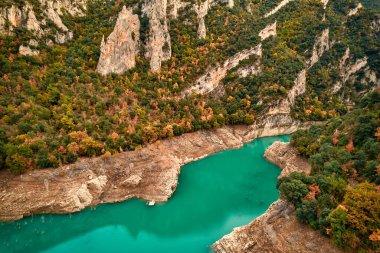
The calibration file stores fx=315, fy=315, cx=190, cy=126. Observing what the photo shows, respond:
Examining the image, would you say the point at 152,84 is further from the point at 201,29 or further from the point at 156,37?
the point at 201,29

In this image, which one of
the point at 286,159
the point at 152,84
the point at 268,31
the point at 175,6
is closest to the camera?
the point at 286,159

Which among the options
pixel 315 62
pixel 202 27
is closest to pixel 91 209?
pixel 202 27

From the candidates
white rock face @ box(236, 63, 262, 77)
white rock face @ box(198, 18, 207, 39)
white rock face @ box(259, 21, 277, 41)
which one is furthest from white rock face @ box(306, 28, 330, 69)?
white rock face @ box(198, 18, 207, 39)

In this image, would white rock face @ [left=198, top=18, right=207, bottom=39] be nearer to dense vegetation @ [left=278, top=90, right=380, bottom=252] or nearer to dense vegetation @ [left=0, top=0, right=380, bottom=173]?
dense vegetation @ [left=0, top=0, right=380, bottom=173]

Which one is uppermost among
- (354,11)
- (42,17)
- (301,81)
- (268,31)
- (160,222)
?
(354,11)

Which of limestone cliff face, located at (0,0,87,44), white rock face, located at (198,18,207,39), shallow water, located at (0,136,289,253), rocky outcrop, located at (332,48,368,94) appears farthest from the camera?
rocky outcrop, located at (332,48,368,94)

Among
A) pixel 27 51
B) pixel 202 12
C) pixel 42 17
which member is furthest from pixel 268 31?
pixel 27 51
